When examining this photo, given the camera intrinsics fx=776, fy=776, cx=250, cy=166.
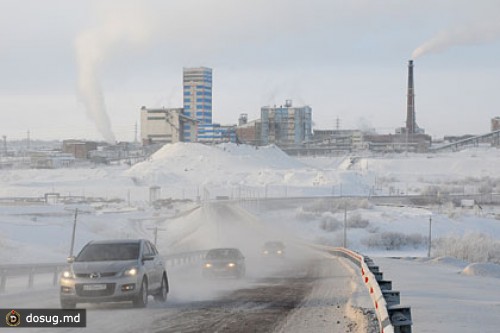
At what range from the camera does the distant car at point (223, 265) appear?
30938 mm

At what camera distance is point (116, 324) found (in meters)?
15.0

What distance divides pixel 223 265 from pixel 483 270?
38.7 ft

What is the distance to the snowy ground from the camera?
90.2 feet

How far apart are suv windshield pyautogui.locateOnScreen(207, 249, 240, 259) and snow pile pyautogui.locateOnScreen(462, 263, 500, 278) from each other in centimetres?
1008

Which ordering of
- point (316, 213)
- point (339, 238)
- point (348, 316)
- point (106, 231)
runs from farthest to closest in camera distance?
point (316, 213)
point (339, 238)
point (106, 231)
point (348, 316)

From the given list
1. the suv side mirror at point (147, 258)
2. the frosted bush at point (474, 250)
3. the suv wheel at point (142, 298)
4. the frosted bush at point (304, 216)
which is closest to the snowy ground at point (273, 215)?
the frosted bush at point (304, 216)

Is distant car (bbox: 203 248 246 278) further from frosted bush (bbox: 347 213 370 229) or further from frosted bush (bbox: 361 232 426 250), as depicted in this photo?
frosted bush (bbox: 347 213 370 229)

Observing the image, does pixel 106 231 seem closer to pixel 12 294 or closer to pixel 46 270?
pixel 46 270

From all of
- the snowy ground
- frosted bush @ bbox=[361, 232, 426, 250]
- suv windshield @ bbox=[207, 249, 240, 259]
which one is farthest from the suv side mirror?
frosted bush @ bbox=[361, 232, 426, 250]

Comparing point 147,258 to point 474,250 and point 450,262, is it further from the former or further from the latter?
point 474,250

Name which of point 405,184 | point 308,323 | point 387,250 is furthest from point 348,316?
point 405,184

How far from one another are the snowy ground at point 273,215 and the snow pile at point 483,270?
0.06 metres

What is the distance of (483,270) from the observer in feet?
112

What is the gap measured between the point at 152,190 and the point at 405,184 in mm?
71091
